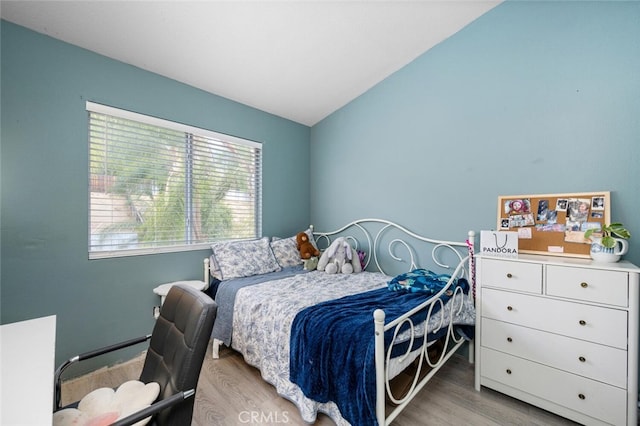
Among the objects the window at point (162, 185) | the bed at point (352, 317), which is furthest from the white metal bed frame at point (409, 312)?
the window at point (162, 185)

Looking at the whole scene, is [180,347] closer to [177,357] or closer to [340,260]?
[177,357]

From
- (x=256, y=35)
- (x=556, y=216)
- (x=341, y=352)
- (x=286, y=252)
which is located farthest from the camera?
(x=286, y=252)

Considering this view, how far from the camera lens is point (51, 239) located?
5.96ft

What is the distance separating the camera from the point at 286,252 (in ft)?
9.55

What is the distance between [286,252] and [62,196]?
184cm

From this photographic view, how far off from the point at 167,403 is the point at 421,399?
5.01 ft

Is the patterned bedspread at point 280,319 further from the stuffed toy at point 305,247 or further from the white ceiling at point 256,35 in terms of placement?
the white ceiling at point 256,35

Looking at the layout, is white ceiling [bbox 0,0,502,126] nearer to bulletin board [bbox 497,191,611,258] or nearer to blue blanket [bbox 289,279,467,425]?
bulletin board [bbox 497,191,611,258]

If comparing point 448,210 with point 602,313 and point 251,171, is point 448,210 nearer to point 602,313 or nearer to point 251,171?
point 602,313

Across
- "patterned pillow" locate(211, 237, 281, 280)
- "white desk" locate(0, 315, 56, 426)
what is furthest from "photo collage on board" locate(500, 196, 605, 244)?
"white desk" locate(0, 315, 56, 426)

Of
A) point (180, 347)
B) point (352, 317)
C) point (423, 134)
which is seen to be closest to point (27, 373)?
point (180, 347)

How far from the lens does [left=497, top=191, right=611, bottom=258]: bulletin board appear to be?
5.58 feet

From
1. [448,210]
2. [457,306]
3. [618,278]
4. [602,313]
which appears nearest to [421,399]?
[457,306]

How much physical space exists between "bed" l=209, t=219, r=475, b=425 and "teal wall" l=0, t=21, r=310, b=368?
2.37 feet
